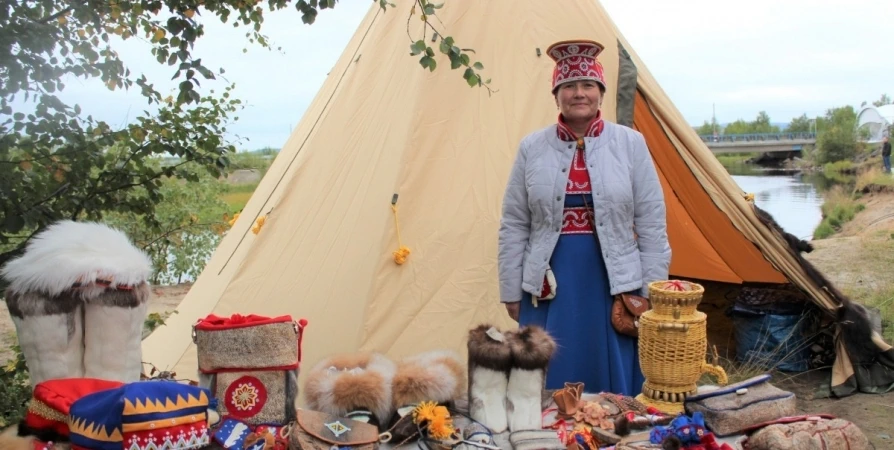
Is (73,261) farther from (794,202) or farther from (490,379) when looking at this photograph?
(794,202)

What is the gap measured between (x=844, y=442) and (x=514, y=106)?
2487mm

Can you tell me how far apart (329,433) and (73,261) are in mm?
696

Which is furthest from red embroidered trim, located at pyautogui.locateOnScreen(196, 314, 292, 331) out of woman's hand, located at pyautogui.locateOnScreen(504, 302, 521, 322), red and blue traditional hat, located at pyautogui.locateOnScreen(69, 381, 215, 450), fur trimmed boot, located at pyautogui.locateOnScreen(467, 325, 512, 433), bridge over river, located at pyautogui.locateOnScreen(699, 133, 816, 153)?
bridge over river, located at pyautogui.locateOnScreen(699, 133, 816, 153)

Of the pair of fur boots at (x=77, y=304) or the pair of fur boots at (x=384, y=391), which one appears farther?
the pair of fur boots at (x=384, y=391)

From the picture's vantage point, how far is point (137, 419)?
4.67ft

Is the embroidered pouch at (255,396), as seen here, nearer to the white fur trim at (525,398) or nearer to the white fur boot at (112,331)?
the white fur boot at (112,331)

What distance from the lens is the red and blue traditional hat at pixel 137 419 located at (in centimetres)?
143

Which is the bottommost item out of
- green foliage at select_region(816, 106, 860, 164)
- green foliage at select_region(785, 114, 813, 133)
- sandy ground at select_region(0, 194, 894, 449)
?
sandy ground at select_region(0, 194, 894, 449)

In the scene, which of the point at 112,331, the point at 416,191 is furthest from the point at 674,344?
the point at 416,191

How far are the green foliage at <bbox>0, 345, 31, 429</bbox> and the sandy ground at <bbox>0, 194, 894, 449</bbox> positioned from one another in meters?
3.07

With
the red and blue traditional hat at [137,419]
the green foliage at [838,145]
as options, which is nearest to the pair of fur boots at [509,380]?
the red and blue traditional hat at [137,419]

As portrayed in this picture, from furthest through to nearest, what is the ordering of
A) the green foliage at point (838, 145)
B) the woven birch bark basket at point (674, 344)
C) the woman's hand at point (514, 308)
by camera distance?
the green foliage at point (838, 145) → the woman's hand at point (514, 308) → the woven birch bark basket at point (674, 344)

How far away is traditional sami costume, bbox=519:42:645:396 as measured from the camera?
2.60 metres

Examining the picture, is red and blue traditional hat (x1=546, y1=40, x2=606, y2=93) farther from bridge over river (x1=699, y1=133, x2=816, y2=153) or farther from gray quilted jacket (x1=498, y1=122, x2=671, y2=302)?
bridge over river (x1=699, y1=133, x2=816, y2=153)
